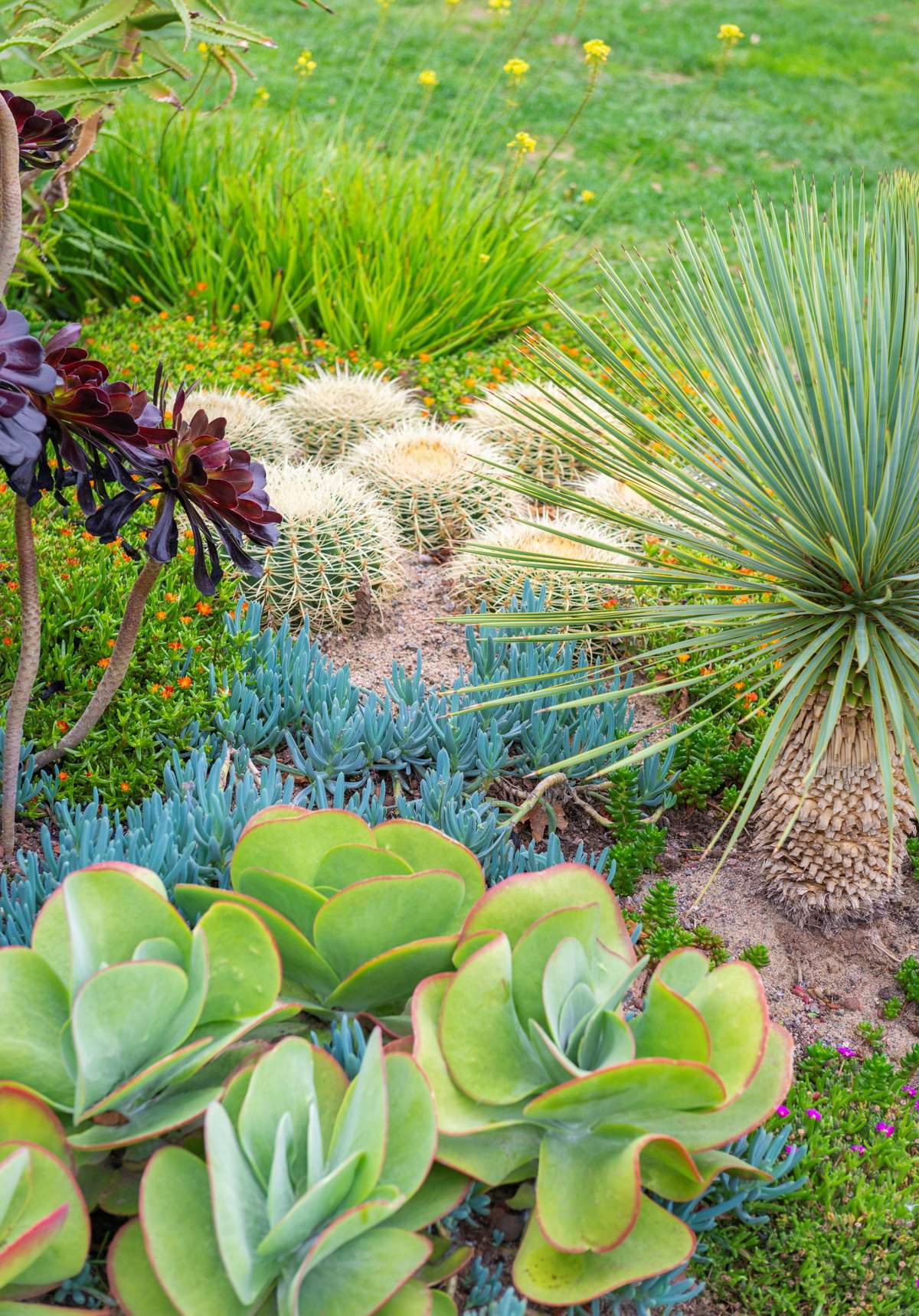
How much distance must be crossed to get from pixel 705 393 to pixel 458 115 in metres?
6.70

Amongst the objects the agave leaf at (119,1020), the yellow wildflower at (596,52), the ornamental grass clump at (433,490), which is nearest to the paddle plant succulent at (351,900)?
the agave leaf at (119,1020)

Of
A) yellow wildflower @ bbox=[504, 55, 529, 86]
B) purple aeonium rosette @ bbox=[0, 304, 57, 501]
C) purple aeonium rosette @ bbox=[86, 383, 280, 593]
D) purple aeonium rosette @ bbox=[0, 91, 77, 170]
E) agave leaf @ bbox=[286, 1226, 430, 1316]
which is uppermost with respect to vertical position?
yellow wildflower @ bbox=[504, 55, 529, 86]

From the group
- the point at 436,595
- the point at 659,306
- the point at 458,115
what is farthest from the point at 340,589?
the point at 458,115

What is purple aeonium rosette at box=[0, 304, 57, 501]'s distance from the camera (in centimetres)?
142

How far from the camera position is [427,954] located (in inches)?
56.5

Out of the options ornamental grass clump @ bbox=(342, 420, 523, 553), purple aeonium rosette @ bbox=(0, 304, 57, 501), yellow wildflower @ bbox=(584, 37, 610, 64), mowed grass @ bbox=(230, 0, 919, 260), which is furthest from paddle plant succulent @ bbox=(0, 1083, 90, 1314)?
mowed grass @ bbox=(230, 0, 919, 260)

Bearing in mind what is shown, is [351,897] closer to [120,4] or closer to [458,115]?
[120,4]

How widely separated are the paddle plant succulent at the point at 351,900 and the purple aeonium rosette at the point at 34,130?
3.95 feet

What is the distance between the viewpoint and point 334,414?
149 inches

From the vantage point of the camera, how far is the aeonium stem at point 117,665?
6.51 ft

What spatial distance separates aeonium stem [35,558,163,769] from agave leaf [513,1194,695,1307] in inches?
46.7

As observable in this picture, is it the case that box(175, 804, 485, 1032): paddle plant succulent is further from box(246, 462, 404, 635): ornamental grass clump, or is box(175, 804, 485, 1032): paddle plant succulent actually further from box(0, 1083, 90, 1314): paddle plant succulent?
box(246, 462, 404, 635): ornamental grass clump

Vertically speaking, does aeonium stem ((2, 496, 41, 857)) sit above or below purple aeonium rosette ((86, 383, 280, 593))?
below

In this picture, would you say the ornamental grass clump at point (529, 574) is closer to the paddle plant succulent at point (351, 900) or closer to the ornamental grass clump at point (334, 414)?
the ornamental grass clump at point (334, 414)
